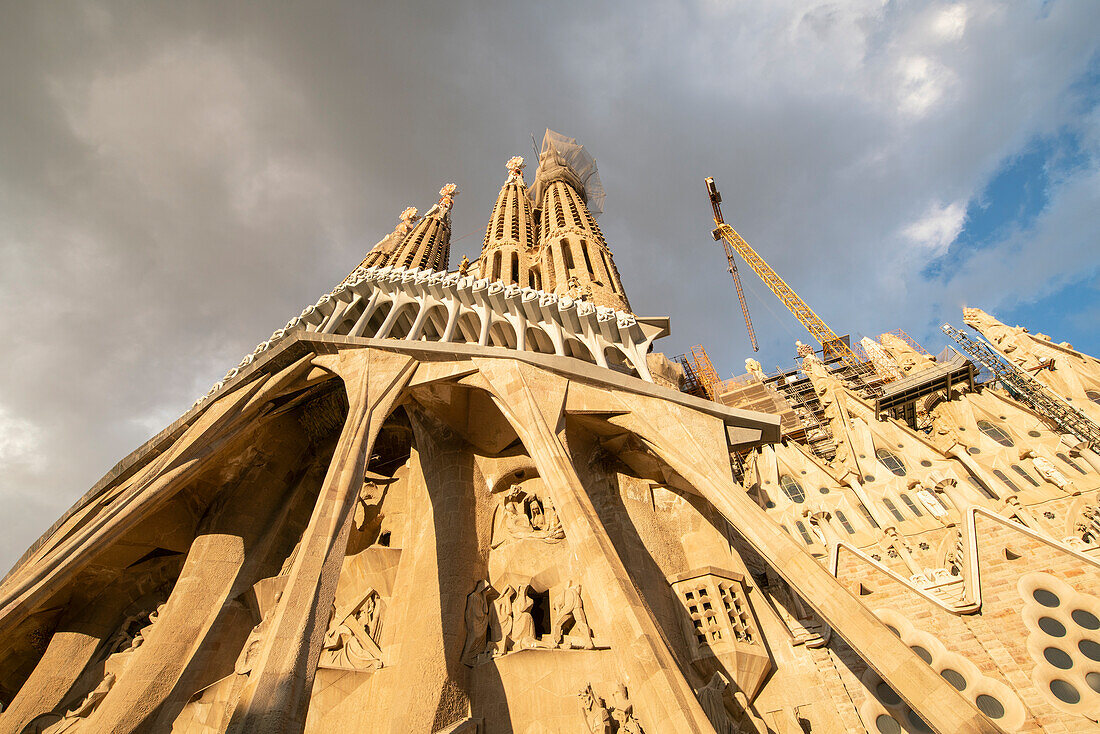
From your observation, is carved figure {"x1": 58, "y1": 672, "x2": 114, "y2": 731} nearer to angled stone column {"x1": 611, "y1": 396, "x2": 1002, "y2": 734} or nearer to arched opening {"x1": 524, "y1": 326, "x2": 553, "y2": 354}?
arched opening {"x1": 524, "y1": 326, "x2": 553, "y2": 354}

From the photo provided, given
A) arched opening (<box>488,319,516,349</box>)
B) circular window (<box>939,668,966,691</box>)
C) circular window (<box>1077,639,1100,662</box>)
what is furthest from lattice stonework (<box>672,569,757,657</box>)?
arched opening (<box>488,319,516,349</box>)

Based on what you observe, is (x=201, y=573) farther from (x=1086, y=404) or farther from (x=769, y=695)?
(x=1086, y=404)

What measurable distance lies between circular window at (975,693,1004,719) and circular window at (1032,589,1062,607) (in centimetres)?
173

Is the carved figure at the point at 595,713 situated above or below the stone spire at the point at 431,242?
below

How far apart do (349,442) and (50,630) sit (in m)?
7.95

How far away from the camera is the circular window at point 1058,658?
7.81m

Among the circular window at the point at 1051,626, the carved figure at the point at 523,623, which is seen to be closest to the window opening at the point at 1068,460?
the circular window at the point at 1051,626

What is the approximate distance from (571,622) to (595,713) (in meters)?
1.39

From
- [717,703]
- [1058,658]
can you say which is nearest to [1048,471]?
[1058,658]

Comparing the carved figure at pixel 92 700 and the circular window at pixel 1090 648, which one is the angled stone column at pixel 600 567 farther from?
the carved figure at pixel 92 700

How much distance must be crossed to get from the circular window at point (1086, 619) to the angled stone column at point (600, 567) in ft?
23.1

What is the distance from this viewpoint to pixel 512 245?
79.7ft

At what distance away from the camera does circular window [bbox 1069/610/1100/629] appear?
7.99m

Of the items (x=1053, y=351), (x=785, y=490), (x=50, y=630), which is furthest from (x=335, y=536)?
(x=1053, y=351)
